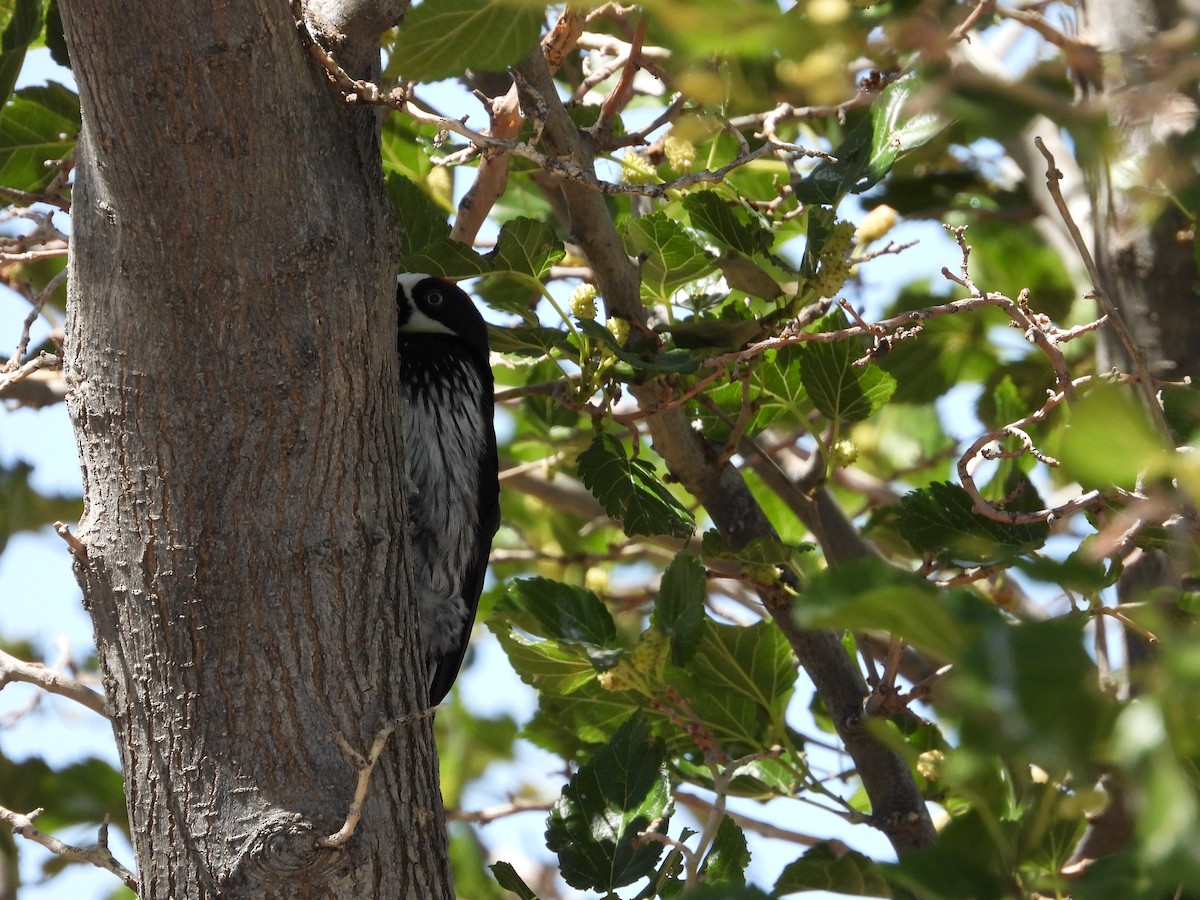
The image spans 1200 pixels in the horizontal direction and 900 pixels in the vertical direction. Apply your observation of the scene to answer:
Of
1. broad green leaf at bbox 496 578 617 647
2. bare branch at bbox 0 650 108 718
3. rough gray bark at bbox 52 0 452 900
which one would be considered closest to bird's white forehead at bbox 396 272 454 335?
broad green leaf at bbox 496 578 617 647

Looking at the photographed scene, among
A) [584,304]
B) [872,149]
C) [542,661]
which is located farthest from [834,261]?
[542,661]

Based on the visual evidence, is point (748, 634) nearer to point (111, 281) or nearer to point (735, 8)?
point (111, 281)

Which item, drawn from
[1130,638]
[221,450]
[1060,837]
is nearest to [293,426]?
[221,450]

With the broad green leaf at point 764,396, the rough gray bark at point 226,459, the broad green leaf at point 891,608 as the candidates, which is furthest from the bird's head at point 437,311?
the broad green leaf at point 891,608

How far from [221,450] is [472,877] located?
2214mm

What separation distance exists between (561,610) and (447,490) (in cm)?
79

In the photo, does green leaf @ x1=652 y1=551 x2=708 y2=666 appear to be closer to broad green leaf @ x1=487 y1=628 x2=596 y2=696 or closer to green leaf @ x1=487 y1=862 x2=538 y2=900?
broad green leaf @ x1=487 y1=628 x2=596 y2=696

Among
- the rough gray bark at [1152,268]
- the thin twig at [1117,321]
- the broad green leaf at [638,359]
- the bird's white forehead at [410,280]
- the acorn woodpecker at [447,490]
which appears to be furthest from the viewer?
the bird's white forehead at [410,280]

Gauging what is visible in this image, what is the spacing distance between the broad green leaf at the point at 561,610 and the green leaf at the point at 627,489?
0.16 m

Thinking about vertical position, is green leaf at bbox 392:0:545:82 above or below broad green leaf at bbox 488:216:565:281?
below

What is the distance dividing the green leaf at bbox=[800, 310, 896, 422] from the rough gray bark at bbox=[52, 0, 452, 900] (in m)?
1.01

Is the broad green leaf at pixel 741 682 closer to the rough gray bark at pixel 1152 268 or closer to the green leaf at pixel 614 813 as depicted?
the green leaf at pixel 614 813

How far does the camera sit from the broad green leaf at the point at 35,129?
252 centimetres

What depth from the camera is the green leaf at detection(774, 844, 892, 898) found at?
2.25 m
